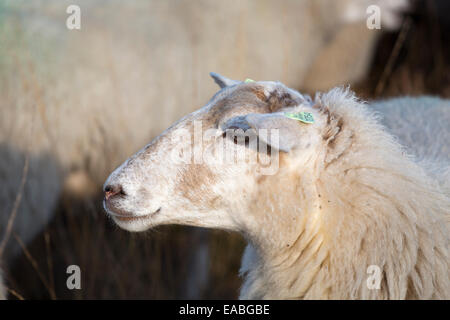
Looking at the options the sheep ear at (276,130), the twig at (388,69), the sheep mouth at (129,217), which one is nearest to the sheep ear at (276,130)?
the sheep ear at (276,130)

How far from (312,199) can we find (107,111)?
6.83 ft

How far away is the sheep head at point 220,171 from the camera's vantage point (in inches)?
63.3

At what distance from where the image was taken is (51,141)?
9.98ft

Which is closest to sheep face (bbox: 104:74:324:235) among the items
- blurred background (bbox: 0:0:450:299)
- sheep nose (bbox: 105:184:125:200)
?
sheep nose (bbox: 105:184:125:200)

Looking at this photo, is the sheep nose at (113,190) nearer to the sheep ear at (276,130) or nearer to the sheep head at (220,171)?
the sheep head at (220,171)

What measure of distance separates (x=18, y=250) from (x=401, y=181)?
2278mm

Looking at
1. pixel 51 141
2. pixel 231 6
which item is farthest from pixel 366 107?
pixel 231 6

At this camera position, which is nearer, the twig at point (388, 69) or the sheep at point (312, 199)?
the sheep at point (312, 199)

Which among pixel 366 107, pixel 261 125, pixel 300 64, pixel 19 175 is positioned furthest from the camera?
pixel 300 64

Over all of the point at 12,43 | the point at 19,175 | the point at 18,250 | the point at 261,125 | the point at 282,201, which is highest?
the point at 12,43

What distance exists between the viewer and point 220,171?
5.31 feet

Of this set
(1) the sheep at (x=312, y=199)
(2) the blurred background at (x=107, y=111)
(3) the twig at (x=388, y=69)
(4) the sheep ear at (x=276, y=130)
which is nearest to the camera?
(4) the sheep ear at (x=276, y=130)

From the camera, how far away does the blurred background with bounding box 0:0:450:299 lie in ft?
9.66

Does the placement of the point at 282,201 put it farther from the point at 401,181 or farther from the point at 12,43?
the point at 12,43
